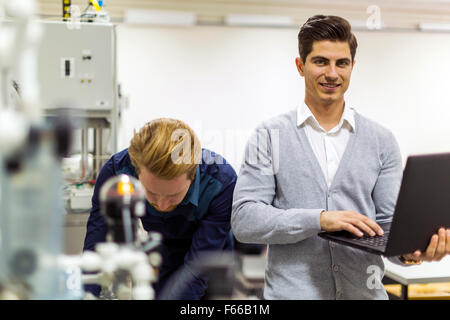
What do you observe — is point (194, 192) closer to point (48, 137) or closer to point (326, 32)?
point (326, 32)

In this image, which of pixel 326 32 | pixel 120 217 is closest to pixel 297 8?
pixel 326 32

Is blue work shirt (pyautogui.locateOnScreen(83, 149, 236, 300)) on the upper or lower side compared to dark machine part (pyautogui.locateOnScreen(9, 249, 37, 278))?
lower

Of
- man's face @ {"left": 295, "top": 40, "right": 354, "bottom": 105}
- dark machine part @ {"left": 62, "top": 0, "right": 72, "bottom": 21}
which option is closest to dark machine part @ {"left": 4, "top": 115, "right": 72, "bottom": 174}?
man's face @ {"left": 295, "top": 40, "right": 354, "bottom": 105}

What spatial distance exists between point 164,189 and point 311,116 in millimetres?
334

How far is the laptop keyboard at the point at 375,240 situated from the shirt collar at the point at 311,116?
9.8 inches

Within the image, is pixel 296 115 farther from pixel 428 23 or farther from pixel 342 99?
pixel 428 23

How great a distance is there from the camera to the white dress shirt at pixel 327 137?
913 mm

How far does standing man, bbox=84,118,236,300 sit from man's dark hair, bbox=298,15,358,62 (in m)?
0.30

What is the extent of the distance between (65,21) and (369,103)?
2.44 m

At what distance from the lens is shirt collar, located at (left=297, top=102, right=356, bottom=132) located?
Result: 36.8 inches

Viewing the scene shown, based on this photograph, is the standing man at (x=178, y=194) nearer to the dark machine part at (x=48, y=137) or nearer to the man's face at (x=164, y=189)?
the man's face at (x=164, y=189)

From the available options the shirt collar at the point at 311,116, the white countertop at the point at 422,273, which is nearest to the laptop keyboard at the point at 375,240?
the shirt collar at the point at 311,116

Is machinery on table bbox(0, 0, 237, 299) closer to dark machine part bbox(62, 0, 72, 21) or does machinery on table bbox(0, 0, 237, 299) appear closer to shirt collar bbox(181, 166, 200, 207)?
shirt collar bbox(181, 166, 200, 207)

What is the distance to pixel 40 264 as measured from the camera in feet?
1.18
